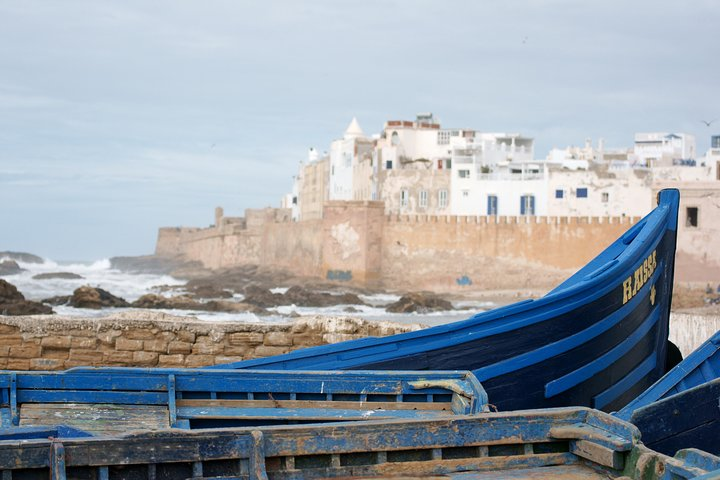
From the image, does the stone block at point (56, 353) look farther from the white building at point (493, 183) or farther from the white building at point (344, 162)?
the white building at point (344, 162)

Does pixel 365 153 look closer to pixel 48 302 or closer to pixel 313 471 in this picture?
pixel 48 302

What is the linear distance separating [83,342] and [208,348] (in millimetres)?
996

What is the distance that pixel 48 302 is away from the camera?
27.4 metres

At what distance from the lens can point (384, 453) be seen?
3.82m

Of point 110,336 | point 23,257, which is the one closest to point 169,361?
point 110,336

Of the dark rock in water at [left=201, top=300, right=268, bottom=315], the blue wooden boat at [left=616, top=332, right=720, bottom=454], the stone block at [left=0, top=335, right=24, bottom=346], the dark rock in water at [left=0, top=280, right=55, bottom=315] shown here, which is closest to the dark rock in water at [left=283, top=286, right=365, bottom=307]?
the dark rock in water at [left=201, top=300, right=268, bottom=315]

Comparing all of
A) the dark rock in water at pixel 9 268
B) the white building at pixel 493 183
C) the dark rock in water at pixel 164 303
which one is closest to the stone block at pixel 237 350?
the dark rock in water at pixel 164 303

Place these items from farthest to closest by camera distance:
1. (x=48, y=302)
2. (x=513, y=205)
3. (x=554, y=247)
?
(x=513, y=205)
(x=554, y=247)
(x=48, y=302)

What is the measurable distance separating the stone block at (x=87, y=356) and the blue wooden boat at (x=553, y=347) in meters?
2.14

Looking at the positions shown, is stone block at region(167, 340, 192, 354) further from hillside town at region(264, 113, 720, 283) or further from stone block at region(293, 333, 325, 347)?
hillside town at region(264, 113, 720, 283)

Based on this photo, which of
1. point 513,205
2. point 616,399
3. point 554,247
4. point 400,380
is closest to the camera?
point 400,380

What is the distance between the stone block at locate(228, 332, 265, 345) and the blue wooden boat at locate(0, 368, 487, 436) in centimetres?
262

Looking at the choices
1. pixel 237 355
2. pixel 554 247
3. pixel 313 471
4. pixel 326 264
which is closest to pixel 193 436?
pixel 313 471

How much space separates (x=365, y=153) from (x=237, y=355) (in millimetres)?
44079
